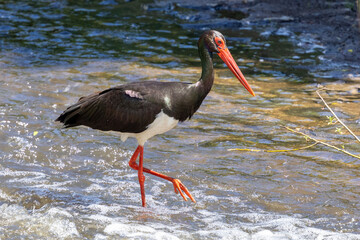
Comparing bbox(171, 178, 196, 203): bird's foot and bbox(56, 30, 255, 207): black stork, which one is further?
bbox(171, 178, 196, 203): bird's foot

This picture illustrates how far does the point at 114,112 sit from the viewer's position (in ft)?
16.9

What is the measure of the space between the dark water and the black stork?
439 millimetres

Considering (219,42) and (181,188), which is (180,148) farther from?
(219,42)

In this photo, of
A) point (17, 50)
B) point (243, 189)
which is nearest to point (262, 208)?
point (243, 189)

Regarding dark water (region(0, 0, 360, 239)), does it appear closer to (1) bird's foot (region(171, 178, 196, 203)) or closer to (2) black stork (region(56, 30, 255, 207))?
(1) bird's foot (region(171, 178, 196, 203))

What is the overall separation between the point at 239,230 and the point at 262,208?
472mm

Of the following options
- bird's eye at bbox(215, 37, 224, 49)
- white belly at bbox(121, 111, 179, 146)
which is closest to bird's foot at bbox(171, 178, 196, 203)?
white belly at bbox(121, 111, 179, 146)

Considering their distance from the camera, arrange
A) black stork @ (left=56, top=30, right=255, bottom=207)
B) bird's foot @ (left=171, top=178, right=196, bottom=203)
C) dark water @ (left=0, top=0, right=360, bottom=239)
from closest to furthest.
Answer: dark water @ (left=0, top=0, right=360, bottom=239) < black stork @ (left=56, top=30, right=255, bottom=207) < bird's foot @ (left=171, top=178, right=196, bottom=203)

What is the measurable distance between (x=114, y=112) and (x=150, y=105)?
0.36m

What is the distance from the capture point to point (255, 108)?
730 centimetres

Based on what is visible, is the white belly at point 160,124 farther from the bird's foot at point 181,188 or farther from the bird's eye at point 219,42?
the bird's eye at point 219,42

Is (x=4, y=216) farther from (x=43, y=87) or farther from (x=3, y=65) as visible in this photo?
(x=3, y=65)

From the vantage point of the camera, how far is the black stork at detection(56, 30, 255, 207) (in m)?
4.98

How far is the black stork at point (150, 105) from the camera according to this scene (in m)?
4.98
